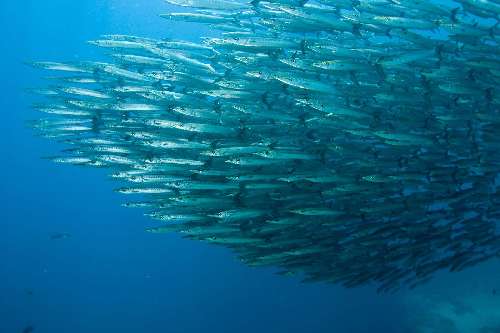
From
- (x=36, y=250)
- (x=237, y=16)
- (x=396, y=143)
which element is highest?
(x=237, y=16)

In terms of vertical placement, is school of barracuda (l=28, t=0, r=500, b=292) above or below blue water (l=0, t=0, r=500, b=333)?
above

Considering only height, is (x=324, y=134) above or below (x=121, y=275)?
above

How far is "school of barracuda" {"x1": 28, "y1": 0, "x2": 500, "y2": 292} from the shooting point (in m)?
5.72

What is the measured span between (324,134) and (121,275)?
80.8 ft

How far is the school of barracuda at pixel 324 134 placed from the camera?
5719 mm

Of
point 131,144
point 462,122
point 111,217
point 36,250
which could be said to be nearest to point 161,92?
point 131,144

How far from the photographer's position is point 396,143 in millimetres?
5625

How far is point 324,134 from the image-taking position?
6.22 meters

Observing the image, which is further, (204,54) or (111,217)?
(111,217)

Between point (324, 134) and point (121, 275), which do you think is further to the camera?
point (121, 275)

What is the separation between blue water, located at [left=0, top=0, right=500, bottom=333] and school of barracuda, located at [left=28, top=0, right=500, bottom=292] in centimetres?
1371

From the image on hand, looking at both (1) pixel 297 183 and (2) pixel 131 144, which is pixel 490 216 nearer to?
(1) pixel 297 183

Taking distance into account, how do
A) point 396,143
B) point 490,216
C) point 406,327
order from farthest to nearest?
point 406,327 < point 490,216 < point 396,143

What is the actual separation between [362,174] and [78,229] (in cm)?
2820
